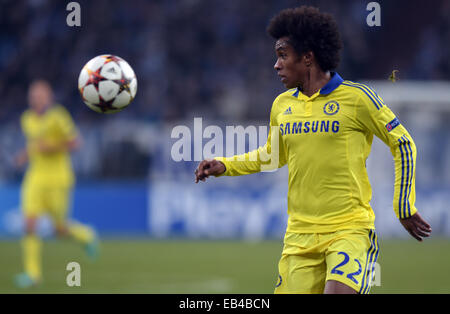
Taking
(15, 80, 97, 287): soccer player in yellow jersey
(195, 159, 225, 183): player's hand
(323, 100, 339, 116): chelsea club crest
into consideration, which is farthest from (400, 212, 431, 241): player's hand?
(15, 80, 97, 287): soccer player in yellow jersey

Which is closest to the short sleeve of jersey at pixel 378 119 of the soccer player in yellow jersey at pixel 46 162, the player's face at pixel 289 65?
the player's face at pixel 289 65

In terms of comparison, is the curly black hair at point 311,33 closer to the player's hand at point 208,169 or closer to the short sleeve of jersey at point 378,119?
the short sleeve of jersey at point 378,119

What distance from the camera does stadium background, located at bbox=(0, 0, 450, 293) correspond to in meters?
11.6

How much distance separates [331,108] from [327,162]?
1.16 feet

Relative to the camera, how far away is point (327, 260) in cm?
462

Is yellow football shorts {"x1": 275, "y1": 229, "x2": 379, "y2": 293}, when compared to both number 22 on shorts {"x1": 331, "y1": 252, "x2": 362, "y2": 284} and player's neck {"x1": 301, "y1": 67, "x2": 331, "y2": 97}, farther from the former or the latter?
player's neck {"x1": 301, "y1": 67, "x2": 331, "y2": 97}

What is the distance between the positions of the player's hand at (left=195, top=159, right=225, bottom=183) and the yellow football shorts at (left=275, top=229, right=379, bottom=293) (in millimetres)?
712

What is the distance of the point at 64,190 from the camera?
10.8 metres

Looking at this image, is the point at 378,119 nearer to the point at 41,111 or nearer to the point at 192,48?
the point at 41,111

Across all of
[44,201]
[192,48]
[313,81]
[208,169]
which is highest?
[192,48]

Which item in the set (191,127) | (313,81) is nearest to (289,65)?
(313,81)

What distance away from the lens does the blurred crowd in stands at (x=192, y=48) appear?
19.3m
